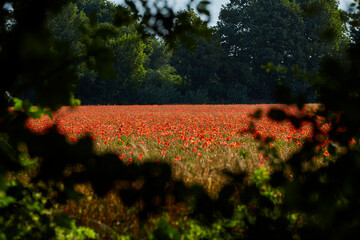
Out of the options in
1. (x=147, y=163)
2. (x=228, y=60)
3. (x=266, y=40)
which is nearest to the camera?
(x=147, y=163)

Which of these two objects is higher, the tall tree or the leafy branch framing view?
the tall tree

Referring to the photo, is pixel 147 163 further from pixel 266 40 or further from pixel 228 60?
pixel 266 40

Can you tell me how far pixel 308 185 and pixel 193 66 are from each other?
43.7 m

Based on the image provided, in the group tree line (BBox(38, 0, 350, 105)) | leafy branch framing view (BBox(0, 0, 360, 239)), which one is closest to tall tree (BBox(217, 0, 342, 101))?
tree line (BBox(38, 0, 350, 105))

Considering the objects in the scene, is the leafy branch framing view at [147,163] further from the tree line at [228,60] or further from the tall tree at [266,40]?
the tall tree at [266,40]

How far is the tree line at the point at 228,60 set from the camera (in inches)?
1465

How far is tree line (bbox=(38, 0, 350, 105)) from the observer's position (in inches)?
1465

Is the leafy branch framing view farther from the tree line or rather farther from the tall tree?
the tall tree

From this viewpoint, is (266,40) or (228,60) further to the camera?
(266,40)

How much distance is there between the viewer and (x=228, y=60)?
46.0m

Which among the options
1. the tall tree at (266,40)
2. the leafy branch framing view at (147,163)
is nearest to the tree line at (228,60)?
the tall tree at (266,40)

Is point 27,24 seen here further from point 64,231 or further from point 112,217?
point 112,217

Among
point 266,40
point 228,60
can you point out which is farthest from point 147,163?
point 266,40

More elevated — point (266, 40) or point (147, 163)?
point (266, 40)
